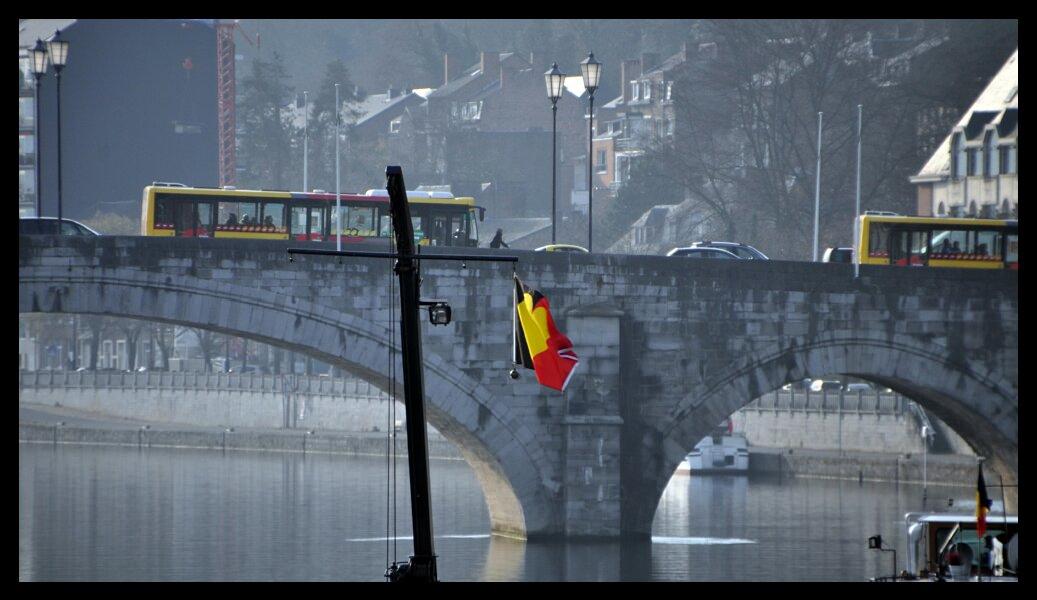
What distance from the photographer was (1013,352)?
127 feet

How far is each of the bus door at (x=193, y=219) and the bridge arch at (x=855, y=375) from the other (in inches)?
400

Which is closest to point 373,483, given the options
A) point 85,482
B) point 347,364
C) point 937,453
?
→ point 85,482

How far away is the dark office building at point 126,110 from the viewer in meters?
86.4

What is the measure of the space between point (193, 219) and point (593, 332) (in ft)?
30.7

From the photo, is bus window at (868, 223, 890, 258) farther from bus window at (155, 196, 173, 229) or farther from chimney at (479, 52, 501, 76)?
chimney at (479, 52, 501, 76)

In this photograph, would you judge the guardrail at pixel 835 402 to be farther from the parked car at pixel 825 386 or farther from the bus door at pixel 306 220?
the bus door at pixel 306 220

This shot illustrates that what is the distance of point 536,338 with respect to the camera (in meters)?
20.5

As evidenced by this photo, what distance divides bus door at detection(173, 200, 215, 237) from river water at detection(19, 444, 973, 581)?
599 centimetres

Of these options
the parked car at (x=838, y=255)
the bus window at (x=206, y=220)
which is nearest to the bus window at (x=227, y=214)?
the bus window at (x=206, y=220)

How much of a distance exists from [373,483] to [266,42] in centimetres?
6548

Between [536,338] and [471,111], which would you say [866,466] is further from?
[471,111]

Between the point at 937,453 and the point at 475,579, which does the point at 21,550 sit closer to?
the point at 475,579

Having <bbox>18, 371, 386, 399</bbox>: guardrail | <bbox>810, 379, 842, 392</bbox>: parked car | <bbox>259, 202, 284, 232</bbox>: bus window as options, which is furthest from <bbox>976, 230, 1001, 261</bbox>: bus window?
<bbox>18, 371, 386, 399</bbox>: guardrail

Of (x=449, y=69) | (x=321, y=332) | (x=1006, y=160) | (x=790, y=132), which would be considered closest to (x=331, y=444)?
(x=790, y=132)
